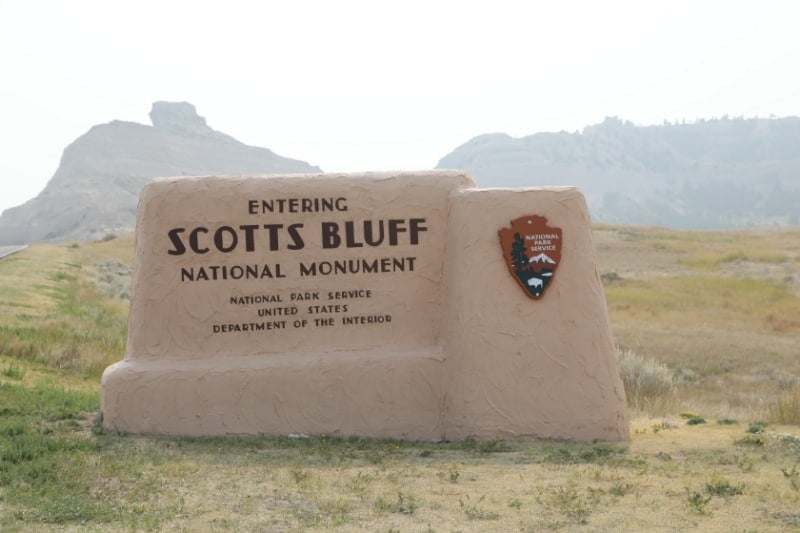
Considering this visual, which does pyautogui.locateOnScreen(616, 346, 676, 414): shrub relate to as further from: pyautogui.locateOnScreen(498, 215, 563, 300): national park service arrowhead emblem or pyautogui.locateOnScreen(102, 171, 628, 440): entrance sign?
pyautogui.locateOnScreen(498, 215, 563, 300): national park service arrowhead emblem

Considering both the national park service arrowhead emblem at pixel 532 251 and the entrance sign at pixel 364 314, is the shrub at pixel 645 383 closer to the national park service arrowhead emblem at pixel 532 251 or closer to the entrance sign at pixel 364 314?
the entrance sign at pixel 364 314

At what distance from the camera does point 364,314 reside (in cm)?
891

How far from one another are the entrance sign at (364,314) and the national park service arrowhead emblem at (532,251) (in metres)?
0.01

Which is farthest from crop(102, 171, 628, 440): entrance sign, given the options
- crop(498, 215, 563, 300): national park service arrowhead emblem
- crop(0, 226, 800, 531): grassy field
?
crop(0, 226, 800, 531): grassy field

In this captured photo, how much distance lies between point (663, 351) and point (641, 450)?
9.85 m

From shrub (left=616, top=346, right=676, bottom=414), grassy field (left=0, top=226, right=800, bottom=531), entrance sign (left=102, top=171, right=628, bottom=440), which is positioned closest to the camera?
grassy field (left=0, top=226, right=800, bottom=531)

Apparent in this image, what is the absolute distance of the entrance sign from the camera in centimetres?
856

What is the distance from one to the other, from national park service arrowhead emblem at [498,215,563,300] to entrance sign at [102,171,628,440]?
0.05 feet

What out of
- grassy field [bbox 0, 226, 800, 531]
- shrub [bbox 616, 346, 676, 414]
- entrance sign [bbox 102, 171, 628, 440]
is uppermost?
entrance sign [bbox 102, 171, 628, 440]

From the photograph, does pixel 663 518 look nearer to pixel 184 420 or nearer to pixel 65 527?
pixel 65 527

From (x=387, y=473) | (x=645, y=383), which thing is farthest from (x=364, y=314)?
(x=645, y=383)

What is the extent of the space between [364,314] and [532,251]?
192 centimetres

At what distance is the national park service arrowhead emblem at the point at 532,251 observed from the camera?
28.2ft

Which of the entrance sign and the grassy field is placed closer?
the grassy field
